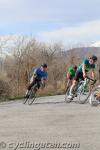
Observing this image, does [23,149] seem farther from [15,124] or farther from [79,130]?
[15,124]

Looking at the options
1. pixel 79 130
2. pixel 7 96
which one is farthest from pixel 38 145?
pixel 7 96

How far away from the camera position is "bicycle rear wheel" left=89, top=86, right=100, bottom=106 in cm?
1647

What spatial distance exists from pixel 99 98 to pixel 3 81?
1194 cm

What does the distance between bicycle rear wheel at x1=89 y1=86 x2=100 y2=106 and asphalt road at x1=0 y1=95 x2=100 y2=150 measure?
2.15m

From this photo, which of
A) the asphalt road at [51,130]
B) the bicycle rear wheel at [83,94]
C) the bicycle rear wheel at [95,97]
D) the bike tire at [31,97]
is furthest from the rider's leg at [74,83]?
the asphalt road at [51,130]

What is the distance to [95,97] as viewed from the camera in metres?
16.6

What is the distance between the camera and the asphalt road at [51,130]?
8.50 metres

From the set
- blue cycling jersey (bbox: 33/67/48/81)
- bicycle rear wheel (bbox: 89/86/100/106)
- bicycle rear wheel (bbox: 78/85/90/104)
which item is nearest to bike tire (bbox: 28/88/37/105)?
blue cycling jersey (bbox: 33/67/48/81)

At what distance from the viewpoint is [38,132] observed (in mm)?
10109

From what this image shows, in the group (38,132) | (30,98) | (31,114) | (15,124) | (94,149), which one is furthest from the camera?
(30,98)

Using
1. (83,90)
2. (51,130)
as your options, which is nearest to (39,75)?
(83,90)

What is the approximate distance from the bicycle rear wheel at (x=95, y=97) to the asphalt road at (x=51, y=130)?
2.15 m

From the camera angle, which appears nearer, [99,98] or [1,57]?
[99,98]

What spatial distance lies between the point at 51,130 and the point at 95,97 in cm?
649
